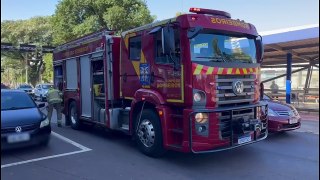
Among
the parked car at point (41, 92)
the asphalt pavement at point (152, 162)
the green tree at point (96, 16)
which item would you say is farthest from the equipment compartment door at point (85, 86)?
the parked car at point (41, 92)

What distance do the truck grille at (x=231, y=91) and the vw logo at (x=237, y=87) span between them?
0.18 ft

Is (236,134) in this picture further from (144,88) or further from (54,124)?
(54,124)

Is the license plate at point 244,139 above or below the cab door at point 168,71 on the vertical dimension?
below

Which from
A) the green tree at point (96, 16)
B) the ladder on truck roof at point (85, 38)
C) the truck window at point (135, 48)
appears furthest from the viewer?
the green tree at point (96, 16)

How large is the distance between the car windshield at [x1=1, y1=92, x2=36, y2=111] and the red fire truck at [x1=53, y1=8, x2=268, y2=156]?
2.01 metres

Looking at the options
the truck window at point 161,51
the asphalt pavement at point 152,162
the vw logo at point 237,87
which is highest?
the truck window at point 161,51

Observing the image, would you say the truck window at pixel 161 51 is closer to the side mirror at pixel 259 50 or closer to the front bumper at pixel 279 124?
the side mirror at pixel 259 50

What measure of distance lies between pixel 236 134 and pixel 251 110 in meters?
0.67

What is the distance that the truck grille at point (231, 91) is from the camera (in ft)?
19.5

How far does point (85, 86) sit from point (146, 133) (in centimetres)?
335

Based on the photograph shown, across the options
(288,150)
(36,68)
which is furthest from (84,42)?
(36,68)

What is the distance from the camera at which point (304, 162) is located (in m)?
6.26

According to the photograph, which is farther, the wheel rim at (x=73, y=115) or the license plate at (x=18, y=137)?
the wheel rim at (x=73, y=115)

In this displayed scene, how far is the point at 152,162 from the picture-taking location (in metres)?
6.34
